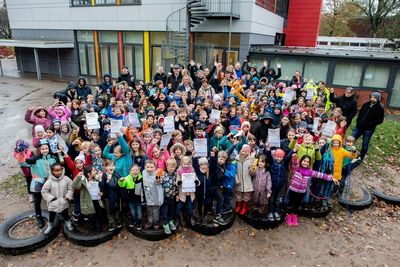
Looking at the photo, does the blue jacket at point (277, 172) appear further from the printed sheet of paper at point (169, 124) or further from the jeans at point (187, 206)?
the printed sheet of paper at point (169, 124)

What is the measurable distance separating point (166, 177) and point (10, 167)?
5.44 m

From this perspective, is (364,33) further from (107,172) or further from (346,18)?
(107,172)

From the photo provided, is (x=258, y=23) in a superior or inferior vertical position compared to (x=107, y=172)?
superior

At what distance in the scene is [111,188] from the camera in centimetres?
494

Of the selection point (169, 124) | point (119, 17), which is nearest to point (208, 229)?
point (169, 124)

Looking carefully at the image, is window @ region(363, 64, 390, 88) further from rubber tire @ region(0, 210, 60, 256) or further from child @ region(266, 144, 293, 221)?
rubber tire @ region(0, 210, 60, 256)

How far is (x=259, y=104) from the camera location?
7.85 meters

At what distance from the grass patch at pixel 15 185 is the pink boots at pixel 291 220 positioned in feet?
19.3

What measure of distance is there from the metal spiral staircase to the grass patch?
9627 millimetres

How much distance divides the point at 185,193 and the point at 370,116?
5.56 m

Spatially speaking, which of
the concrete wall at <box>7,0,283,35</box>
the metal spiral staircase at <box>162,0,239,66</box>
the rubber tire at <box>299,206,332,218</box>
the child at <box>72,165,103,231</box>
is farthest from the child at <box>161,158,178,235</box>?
the concrete wall at <box>7,0,283,35</box>

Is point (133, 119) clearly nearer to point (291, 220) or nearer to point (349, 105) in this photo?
point (291, 220)

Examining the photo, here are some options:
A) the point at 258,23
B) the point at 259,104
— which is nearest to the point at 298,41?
the point at 258,23

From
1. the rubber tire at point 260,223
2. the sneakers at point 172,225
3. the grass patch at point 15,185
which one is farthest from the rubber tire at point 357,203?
the grass patch at point 15,185
